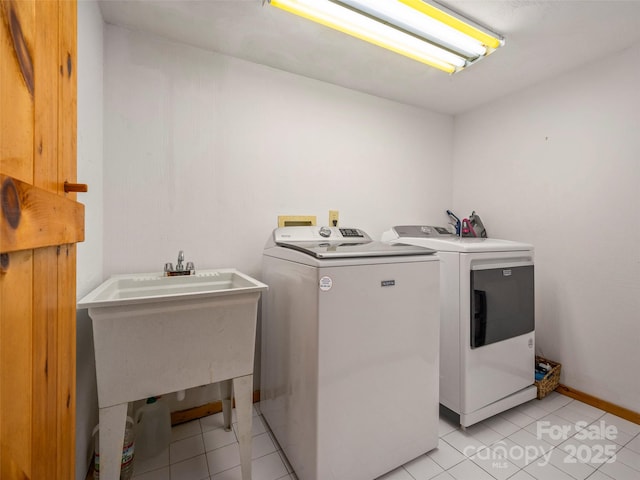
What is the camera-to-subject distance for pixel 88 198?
1.26m

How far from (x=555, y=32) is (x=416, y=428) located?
2.30 meters

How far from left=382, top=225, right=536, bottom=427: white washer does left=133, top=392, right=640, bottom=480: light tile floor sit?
0.43ft

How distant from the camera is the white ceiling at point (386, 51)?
1438 millimetres

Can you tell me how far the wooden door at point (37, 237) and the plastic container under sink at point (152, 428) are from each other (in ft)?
2.93

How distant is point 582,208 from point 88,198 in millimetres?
2914

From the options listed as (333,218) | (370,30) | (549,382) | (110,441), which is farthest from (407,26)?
(549,382)

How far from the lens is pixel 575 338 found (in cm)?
201

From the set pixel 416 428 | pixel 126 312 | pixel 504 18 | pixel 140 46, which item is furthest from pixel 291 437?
pixel 504 18

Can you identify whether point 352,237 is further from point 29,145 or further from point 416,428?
point 29,145

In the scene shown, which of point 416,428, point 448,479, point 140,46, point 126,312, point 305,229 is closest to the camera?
point 126,312

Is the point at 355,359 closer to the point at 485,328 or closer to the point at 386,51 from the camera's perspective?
the point at 485,328

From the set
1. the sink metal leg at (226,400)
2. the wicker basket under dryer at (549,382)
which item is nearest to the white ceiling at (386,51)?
the sink metal leg at (226,400)

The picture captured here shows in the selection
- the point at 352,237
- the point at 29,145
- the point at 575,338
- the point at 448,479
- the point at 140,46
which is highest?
the point at 140,46

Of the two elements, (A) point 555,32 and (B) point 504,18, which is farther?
(A) point 555,32
